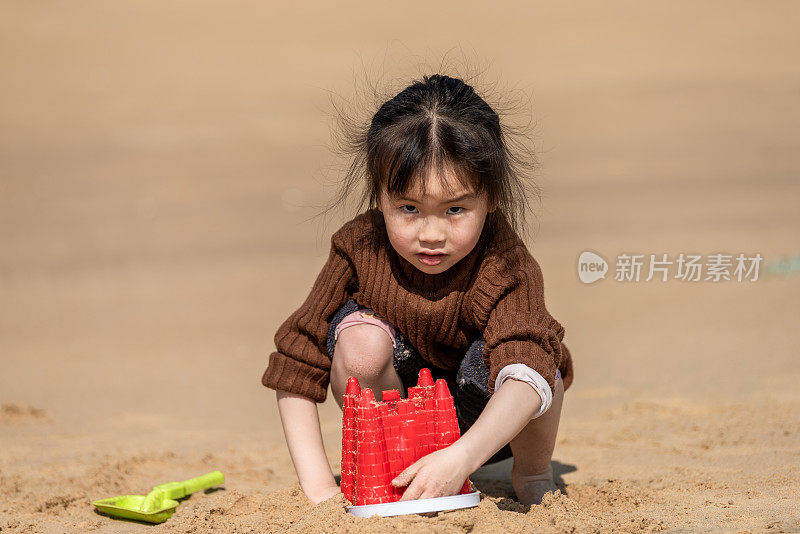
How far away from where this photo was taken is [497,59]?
12.5 meters

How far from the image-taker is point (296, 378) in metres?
2.84

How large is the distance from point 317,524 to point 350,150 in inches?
43.9

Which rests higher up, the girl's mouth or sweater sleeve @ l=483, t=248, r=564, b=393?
the girl's mouth

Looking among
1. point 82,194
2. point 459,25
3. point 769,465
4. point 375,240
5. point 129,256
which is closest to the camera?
point 375,240

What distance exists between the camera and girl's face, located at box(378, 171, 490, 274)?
2469 mm

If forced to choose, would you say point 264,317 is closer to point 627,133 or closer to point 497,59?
point 627,133

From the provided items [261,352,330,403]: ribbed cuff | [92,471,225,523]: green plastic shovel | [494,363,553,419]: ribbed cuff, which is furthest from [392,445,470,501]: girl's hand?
[92,471,225,523]: green plastic shovel

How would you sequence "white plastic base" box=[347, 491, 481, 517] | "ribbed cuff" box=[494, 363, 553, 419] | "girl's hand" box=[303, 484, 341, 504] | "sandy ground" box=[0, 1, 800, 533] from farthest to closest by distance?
"sandy ground" box=[0, 1, 800, 533] < "girl's hand" box=[303, 484, 341, 504] < "ribbed cuff" box=[494, 363, 553, 419] < "white plastic base" box=[347, 491, 481, 517]

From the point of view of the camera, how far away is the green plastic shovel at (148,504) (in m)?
2.82

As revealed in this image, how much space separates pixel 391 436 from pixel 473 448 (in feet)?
0.66

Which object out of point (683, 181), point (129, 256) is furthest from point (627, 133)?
point (129, 256)

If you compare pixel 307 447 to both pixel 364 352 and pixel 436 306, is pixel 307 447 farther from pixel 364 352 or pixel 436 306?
pixel 436 306

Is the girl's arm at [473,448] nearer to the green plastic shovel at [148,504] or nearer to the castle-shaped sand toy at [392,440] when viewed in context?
the castle-shaped sand toy at [392,440]

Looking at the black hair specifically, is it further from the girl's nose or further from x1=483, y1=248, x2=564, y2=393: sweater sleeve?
x1=483, y1=248, x2=564, y2=393: sweater sleeve
